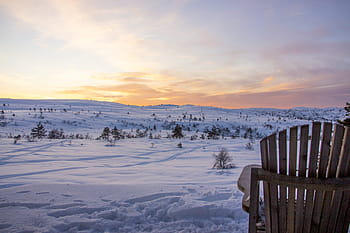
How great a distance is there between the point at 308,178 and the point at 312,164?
99 mm

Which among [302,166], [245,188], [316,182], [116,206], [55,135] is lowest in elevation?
[55,135]

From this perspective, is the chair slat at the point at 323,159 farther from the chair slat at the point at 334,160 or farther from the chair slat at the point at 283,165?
the chair slat at the point at 283,165

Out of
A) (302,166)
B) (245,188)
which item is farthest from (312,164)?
(245,188)

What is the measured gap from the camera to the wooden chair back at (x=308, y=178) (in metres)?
1.44

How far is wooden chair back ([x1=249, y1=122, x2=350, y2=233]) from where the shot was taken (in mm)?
1443

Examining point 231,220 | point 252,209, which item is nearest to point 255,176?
point 252,209

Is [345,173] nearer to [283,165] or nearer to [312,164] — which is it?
[312,164]

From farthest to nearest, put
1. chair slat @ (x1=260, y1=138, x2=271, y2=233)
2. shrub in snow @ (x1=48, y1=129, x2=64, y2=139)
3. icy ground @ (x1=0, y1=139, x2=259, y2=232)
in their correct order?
shrub in snow @ (x1=48, y1=129, x2=64, y2=139) → icy ground @ (x1=0, y1=139, x2=259, y2=232) → chair slat @ (x1=260, y1=138, x2=271, y2=233)

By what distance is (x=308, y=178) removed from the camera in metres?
1.44

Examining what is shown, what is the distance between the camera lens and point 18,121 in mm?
23500

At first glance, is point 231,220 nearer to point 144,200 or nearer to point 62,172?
point 144,200

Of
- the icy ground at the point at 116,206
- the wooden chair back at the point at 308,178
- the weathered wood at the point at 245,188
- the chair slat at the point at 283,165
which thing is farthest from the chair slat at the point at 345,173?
the icy ground at the point at 116,206

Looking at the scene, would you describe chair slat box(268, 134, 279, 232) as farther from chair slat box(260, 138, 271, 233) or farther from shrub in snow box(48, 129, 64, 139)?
shrub in snow box(48, 129, 64, 139)

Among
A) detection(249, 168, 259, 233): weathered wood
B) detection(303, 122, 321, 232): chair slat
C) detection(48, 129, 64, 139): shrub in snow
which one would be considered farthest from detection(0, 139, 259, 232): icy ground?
detection(48, 129, 64, 139): shrub in snow
